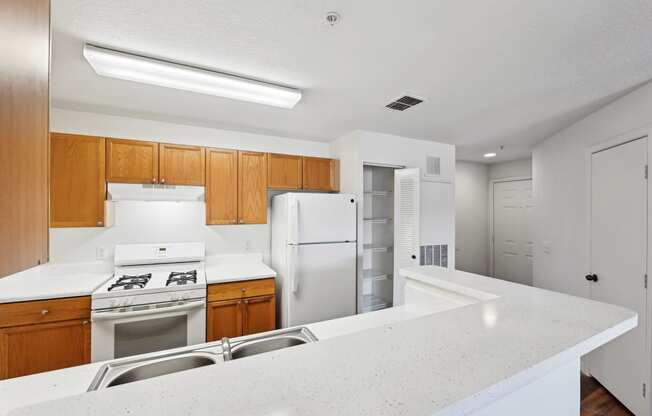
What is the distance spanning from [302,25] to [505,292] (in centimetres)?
167

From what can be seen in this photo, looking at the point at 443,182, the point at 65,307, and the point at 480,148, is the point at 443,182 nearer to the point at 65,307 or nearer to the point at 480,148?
the point at 480,148

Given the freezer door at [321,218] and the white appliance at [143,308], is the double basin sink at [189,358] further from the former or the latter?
the freezer door at [321,218]

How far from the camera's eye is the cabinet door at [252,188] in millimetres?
2832

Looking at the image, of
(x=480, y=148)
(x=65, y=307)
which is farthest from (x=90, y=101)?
(x=480, y=148)

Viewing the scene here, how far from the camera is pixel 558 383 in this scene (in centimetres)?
101

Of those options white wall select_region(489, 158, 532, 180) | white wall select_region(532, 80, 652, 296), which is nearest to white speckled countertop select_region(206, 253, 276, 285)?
white wall select_region(532, 80, 652, 296)

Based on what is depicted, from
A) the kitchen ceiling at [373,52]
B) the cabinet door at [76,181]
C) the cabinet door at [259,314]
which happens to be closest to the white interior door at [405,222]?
the kitchen ceiling at [373,52]

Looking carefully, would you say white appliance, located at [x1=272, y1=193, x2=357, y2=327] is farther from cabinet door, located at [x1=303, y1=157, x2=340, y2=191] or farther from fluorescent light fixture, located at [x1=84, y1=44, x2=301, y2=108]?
fluorescent light fixture, located at [x1=84, y1=44, x2=301, y2=108]

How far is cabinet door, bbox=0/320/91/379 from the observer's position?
1.82 meters

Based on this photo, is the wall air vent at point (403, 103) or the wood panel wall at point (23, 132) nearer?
the wood panel wall at point (23, 132)

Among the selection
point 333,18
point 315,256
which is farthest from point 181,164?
point 333,18

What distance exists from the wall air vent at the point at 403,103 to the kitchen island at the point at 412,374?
5.62 feet

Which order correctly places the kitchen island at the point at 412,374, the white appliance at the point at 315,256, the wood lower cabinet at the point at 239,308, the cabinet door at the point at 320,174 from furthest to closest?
the cabinet door at the point at 320,174, the white appliance at the point at 315,256, the wood lower cabinet at the point at 239,308, the kitchen island at the point at 412,374

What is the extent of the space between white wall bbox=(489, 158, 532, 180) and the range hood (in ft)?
16.9
